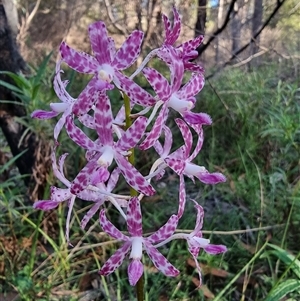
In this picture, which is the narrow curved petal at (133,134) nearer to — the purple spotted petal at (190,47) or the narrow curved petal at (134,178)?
the narrow curved petal at (134,178)

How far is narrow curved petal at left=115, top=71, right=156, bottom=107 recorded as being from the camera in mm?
925

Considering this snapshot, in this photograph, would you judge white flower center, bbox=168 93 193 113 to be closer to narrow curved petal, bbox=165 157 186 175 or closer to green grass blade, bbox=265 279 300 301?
narrow curved petal, bbox=165 157 186 175

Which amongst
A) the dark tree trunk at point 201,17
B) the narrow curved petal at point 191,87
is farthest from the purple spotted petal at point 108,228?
the dark tree trunk at point 201,17

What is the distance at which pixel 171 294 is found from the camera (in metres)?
1.91

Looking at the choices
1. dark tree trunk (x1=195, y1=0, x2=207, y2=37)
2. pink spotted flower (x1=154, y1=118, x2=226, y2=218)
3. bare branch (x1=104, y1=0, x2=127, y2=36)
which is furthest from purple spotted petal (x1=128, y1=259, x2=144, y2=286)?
bare branch (x1=104, y1=0, x2=127, y2=36)

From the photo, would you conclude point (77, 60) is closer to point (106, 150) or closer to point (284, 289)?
point (106, 150)

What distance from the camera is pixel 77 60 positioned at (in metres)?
0.89

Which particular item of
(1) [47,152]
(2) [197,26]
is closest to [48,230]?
(1) [47,152]

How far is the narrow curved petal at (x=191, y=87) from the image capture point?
1017 millimetres

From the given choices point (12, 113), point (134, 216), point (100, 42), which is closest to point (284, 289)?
point (134, 216)

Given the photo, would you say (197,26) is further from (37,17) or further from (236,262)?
(37,17)

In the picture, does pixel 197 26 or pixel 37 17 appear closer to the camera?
pixel 197 26

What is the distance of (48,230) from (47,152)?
1.35 ft

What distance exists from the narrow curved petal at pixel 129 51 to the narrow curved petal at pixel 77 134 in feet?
0.56
